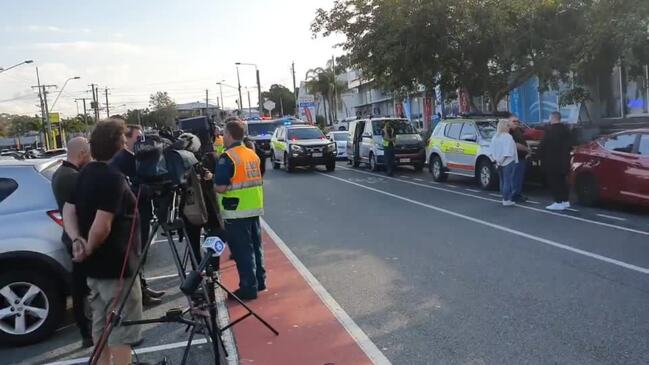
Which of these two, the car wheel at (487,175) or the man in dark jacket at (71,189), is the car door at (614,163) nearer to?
the car wheel at (487,175)

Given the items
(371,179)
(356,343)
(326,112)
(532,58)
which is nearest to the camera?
(356,343)

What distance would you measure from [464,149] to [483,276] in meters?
8.97

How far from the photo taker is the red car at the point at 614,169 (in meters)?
10.1

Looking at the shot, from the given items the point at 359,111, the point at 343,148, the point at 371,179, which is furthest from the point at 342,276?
the point at 359,111

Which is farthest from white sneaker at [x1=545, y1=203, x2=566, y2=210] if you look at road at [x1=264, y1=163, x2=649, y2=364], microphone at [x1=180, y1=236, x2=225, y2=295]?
microphone at [x1=180, y1=236, x2=225, y2=295]

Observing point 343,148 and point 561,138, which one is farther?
point 343,148

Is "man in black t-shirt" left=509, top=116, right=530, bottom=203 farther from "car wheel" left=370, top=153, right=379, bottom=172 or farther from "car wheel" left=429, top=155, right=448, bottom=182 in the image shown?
"car wheel" left=370, top=153, right=379, bottom=172

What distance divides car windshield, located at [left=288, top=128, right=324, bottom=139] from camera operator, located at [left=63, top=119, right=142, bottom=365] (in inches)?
716

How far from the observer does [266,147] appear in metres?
27.0

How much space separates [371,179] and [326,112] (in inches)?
2196

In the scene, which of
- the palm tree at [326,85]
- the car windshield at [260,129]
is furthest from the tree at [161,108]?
the car windshield at [260,129]

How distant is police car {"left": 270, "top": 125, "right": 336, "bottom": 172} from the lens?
839 inches

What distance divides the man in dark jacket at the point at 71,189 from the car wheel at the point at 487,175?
35.2 feet

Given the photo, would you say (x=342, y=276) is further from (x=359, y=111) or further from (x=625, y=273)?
(x=359, y=111)
